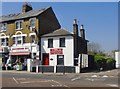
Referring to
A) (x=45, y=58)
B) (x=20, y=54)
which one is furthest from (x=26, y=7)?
(x=45, y=58)

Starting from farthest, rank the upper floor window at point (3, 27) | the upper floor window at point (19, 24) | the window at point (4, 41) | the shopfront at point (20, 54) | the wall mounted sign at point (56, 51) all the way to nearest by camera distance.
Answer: the upper floor window at point (3, 27) < the window at point (4, 41) < the upper floor window at point (19, 24) < the shopfront at point (20, 54) < the wall mounted sign at point (56, 51)

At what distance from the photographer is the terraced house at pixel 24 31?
A: 40.0m

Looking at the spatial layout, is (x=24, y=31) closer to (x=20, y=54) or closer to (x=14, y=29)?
(x=14, y=29)

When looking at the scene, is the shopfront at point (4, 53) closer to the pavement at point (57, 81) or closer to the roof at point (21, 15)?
the roof at point (21, 15)

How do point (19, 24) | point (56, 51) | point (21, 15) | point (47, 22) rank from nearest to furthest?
point (56, 51)
point (19, 24)
point (47, 22)
point (21, 15)

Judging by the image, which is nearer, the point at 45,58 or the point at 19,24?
the point at 45,58

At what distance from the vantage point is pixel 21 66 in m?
37.2

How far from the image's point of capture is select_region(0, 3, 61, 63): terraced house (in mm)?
39969

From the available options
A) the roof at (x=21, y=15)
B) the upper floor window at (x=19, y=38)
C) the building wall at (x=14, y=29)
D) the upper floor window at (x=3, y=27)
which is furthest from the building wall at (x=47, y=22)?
the upper floor window at (x=3, y=27)

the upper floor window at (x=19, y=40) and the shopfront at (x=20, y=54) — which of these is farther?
the upper floor window at (x=19, y=40)

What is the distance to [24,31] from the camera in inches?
1633

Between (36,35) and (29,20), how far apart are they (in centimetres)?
293

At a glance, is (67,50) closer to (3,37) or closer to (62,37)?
(62,37)

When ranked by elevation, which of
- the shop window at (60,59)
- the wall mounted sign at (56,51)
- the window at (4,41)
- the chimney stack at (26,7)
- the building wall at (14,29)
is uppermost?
the chimney stack at (26,7)
